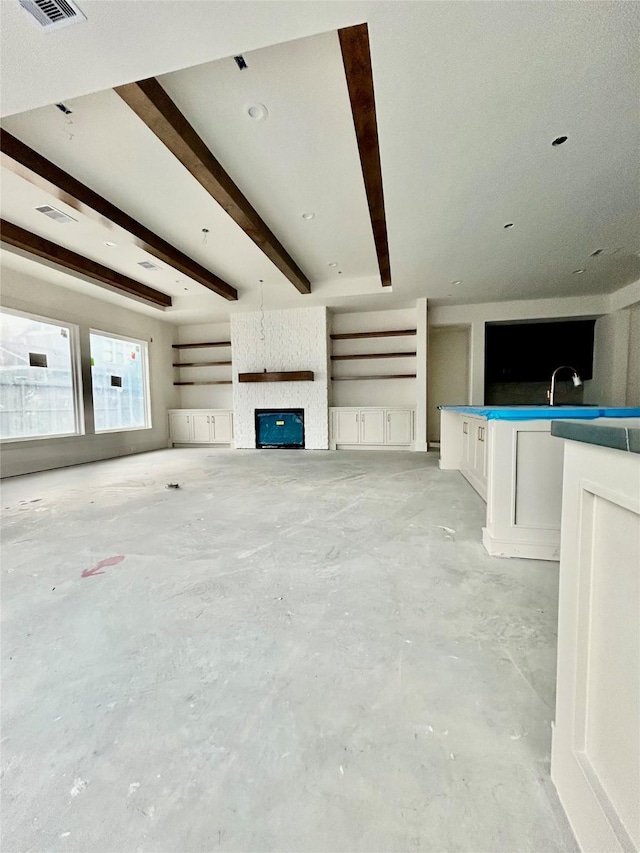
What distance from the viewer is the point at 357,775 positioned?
86cm

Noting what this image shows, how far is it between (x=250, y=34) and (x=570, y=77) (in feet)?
5.66

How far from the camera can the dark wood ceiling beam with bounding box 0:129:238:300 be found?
2.87m

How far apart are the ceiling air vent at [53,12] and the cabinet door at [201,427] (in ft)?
22.9

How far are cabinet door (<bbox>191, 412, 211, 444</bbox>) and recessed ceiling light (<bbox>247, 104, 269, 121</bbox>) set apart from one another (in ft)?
20.9

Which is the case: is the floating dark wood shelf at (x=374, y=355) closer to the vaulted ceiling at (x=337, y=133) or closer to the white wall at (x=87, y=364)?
the vaulted ceiling at (x=337, y=133)

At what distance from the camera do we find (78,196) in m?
3.46

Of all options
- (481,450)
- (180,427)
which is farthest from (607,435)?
(180,427)

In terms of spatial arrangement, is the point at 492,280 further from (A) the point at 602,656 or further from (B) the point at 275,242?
(A) the point at 602,656

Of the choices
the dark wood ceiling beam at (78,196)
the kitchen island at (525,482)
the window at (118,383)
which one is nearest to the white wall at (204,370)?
the window at (118,383)

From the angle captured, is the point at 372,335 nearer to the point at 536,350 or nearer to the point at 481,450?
the point at 536,350

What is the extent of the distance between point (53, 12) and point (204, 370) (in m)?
7.41

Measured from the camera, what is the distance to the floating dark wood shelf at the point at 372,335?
7.48 metres

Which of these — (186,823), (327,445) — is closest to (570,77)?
(186,823)

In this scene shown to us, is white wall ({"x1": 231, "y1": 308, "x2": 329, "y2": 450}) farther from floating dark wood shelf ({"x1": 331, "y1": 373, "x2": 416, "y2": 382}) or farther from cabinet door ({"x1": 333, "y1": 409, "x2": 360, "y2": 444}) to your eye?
floating dark wood shelf ({"x1": 331, "y1": 373, "x2": 416, "y2": 382})
